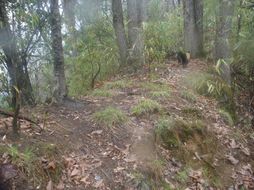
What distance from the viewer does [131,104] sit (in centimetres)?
598

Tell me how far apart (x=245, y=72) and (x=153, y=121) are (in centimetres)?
361

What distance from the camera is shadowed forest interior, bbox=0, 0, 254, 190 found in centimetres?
420

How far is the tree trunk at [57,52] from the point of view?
5582 mm

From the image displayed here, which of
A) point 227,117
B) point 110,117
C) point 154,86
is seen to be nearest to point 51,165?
point 110,117

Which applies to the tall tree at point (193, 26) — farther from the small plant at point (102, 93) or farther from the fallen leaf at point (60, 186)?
the fallen leaf at point (60, 186)

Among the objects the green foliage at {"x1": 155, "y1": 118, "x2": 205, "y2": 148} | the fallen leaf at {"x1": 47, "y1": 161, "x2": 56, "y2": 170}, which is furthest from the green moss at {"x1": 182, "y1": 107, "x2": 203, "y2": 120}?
the fallen leaf at {"x1": 47, "y1": 161, "x2": 56, "y2": 170}

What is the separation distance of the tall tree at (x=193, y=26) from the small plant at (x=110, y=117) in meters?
4.38

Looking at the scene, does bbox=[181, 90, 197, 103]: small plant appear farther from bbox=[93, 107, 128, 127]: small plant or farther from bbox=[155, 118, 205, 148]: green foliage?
bbox=[93, 107, 128, 127]: small plant

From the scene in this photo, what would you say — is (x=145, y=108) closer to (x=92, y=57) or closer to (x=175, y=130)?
(x=175, y=130)

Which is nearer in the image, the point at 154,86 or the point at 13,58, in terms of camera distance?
the point at 13,58

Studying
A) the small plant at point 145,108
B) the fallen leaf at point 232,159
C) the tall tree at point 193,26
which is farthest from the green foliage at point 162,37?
the fallen leaf at point 232,159

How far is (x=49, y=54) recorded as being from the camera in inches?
281

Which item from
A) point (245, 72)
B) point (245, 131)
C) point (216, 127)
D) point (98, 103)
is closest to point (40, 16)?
point (98, 103)

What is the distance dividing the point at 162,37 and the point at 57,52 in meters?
4.21
